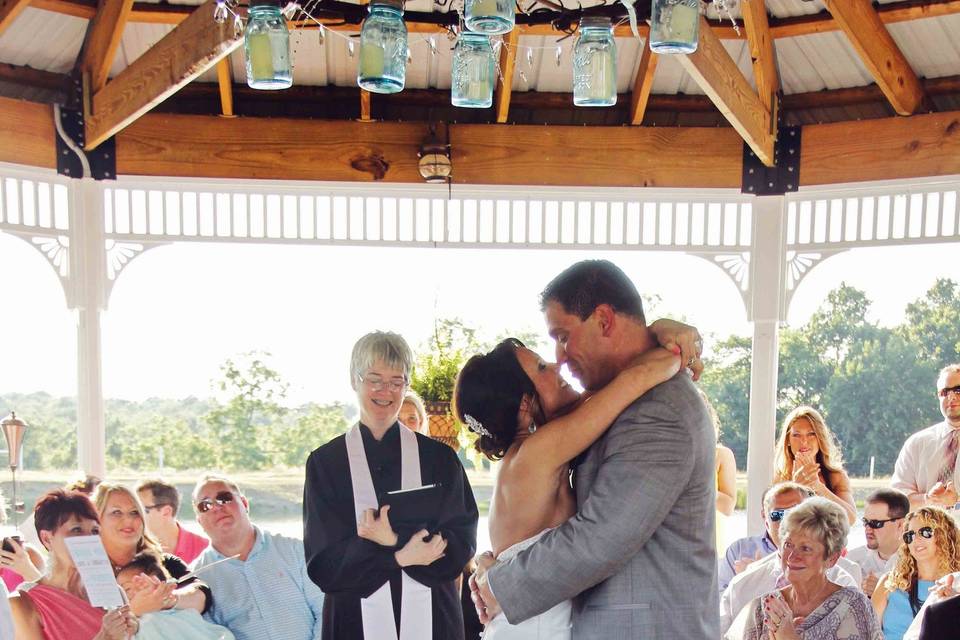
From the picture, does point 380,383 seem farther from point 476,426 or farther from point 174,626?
point 174,626

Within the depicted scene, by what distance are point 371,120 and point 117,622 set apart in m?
3.30

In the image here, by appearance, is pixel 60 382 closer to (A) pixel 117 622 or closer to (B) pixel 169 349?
(B) pixel 169 349

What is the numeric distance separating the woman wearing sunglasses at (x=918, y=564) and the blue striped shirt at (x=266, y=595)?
80.8 inches

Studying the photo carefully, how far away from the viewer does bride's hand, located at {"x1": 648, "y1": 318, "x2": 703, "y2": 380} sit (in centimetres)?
195

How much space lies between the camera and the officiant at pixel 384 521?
2.71 meters

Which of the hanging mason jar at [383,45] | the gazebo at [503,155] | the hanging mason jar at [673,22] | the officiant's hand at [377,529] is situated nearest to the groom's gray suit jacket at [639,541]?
the officiant's hand at [377,529]

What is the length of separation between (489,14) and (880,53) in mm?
2920

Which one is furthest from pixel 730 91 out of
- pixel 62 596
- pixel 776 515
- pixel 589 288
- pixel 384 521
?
pixel 62 596

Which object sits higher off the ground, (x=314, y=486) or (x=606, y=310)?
(x=606, y=310)

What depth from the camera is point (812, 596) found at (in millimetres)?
3176

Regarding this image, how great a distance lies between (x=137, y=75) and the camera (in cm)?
481

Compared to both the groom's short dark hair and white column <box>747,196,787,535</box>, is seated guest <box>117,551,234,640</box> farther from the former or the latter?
white column <box>747,196,787,535</box>

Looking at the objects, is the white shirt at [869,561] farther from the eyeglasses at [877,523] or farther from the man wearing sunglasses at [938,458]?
the man wearing sunglasses at [938,458]

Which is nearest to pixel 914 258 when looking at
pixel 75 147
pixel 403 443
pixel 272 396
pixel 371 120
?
pixel 272 396
